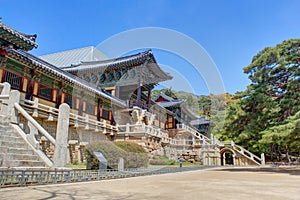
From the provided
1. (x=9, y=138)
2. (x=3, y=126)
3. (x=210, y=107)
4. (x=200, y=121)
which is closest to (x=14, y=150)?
(x=9, y=138)

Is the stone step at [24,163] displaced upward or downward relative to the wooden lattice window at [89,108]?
downward

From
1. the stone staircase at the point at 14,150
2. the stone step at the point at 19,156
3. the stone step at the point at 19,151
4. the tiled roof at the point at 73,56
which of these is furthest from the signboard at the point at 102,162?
the tiled roof at the point at 73,56

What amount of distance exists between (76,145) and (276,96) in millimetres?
13304

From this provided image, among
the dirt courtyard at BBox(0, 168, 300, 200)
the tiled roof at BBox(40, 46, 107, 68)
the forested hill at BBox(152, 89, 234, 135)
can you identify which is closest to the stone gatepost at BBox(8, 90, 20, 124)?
the dirt courtyard at BBox(0, 168, 300, 200)

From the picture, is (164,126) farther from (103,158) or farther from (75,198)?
(75,198)

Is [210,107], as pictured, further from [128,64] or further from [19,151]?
[19,151]

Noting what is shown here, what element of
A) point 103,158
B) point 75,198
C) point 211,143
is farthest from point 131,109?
point 75,198

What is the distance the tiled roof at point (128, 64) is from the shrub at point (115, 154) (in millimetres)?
11204

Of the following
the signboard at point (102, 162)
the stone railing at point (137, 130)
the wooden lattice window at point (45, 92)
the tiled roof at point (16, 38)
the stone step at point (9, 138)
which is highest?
the tiled roof at point (16, 38)

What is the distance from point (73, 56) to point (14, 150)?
99.4 feet

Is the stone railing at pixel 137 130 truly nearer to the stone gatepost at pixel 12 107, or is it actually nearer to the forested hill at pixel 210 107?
the forested hill at pixel 210 107

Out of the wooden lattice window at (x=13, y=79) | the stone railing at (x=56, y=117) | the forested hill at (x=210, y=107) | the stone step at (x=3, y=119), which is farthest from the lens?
the forested hill at (x=210, y=107)

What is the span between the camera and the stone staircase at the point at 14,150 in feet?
21.0

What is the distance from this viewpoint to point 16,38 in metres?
12.2
